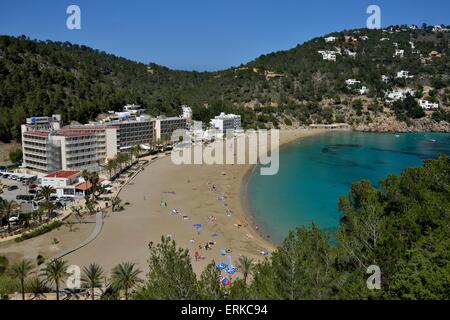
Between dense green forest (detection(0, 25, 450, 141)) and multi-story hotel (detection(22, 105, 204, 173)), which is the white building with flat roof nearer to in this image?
dense green forest (detection(0, 25, 450, 141))

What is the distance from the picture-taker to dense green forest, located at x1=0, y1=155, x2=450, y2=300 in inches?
440

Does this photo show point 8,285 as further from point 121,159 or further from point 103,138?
point 103,138

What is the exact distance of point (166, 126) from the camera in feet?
213

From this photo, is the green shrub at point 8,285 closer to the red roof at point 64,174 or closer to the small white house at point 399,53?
Answer: the red roof at point 64,174

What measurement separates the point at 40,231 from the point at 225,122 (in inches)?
2046

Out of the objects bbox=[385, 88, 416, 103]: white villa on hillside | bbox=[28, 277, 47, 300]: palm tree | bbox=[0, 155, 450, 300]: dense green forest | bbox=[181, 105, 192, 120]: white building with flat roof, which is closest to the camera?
bbox=[0, 155, 450, 300]: dense green forest

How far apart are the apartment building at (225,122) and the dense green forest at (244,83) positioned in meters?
4.53

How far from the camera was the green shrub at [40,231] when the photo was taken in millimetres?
25469

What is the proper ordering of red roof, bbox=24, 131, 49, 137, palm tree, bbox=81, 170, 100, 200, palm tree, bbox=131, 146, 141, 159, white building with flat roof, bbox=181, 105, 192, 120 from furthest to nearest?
1. white building with flat roof, bbox=181, 105, 192, 120
2. palm tree, bbox=131, 146, 141, 159
3. red roof, bbox=24, 131, 49, 137
4. palm tree, bbox=81, 170, 100, 200

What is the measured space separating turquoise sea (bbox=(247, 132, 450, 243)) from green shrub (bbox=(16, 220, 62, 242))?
14773 mm

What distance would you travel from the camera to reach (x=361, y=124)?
9638 cm

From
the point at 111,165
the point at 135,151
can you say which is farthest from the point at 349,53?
the point at 111,165

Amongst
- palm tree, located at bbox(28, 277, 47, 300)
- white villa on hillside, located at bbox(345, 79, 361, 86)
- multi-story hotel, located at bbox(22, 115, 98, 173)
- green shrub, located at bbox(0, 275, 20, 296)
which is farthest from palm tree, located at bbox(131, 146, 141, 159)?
white villa on hillside, located at bbox(345, 79, 361, 86)
